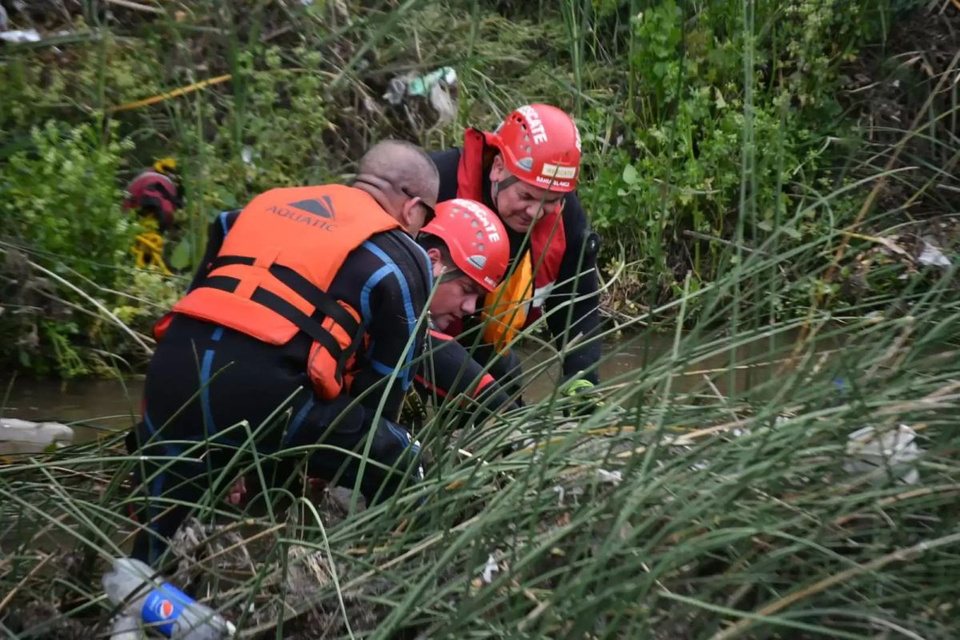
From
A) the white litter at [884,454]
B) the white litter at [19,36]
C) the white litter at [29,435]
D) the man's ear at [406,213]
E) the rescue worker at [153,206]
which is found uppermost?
the white litter at [19,36]

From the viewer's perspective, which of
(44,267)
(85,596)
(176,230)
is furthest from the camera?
(176,230)

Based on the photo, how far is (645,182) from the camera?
7.25 meters

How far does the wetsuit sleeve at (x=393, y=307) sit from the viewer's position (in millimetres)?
3613

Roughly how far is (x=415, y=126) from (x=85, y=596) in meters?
4.86

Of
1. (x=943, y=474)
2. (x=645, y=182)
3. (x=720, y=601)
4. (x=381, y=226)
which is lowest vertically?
(x=645, y=182)

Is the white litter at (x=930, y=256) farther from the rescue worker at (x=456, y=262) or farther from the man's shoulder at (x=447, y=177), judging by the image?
the man's shoulder at (x=447, y=177)

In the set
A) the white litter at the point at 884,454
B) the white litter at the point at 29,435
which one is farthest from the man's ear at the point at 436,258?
the white litter at the point at 884,454

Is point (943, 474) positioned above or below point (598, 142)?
above

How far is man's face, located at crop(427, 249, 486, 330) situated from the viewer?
4320 mm

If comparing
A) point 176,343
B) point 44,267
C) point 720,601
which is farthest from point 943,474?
point 44,267

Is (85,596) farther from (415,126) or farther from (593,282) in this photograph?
(415,126)

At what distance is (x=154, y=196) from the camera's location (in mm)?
6250

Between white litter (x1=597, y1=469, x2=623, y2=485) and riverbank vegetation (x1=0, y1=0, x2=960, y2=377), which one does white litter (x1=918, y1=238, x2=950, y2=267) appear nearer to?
riverbank vegetation (x1=0, y1=0, x2=960, y2=377)

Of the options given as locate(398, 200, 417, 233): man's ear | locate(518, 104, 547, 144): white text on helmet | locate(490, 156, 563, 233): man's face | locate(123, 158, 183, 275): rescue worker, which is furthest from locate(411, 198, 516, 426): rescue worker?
locate(123, 158, 183, 275): rescue worker
